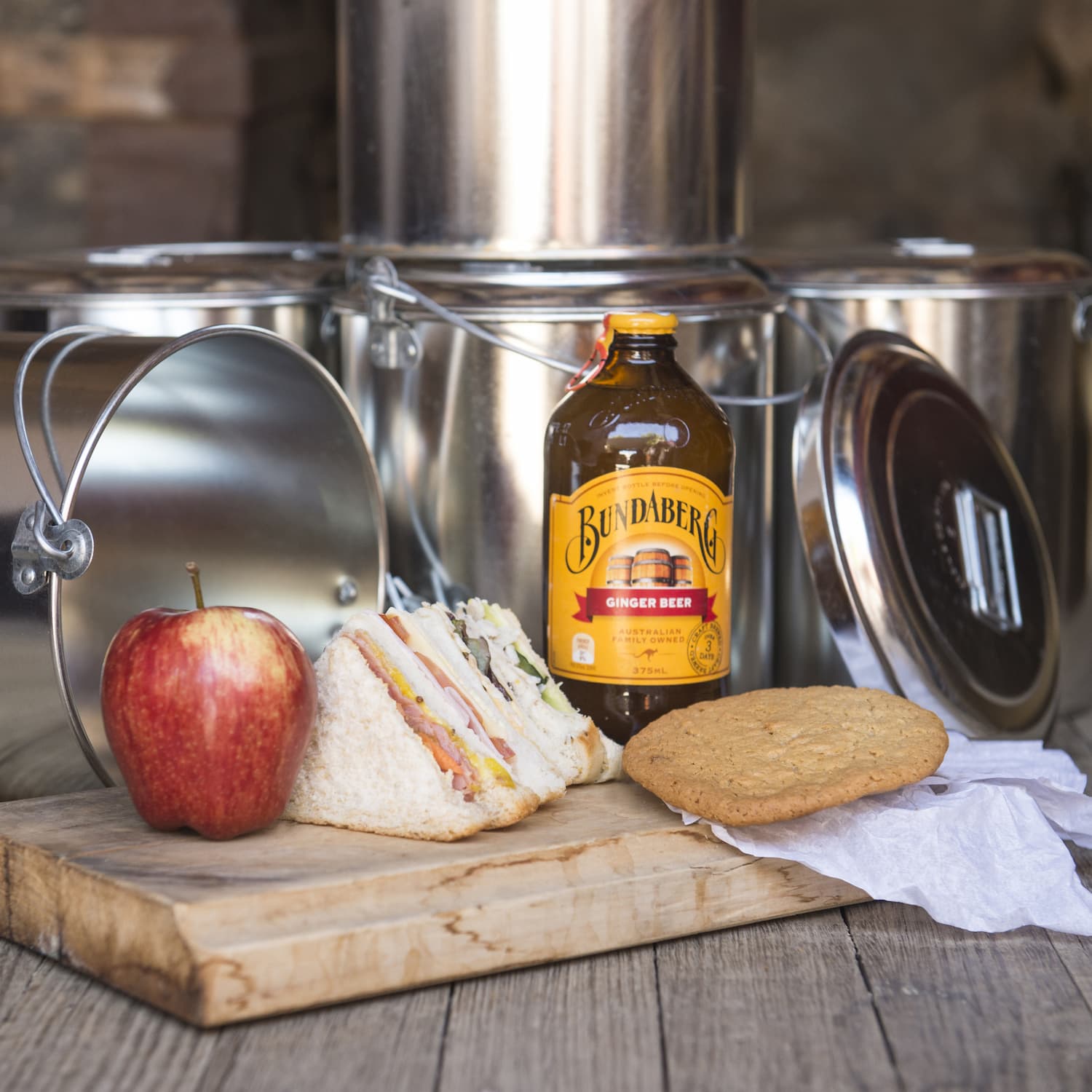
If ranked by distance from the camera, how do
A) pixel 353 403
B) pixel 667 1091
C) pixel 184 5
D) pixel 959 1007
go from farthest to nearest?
pixel 184 5, pixel 353 403, pixel 959 1007, pixel 667 1091

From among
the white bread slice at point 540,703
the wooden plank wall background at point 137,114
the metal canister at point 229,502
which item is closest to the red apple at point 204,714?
the white bread slice at point 540,703

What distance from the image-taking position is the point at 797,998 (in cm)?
125

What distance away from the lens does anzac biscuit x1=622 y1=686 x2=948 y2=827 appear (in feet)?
4.34

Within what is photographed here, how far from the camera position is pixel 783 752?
1.40 meters

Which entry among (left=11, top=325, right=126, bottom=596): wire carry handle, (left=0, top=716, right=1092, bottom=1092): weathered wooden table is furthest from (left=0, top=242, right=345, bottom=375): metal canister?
(left=0, top=716, right=1092, bottom=1092): weathered wooden table

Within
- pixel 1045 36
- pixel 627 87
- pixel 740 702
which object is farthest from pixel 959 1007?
pixel 1045 36

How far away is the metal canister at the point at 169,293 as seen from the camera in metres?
1.79

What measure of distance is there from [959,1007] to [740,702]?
0.37 meters

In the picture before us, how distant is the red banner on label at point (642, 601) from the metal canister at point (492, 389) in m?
0.21

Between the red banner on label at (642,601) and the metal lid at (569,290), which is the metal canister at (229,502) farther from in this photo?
the red banner on label at (642,601)

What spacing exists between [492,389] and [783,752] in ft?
1.79

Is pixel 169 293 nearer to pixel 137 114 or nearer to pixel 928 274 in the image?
pixel 928 274

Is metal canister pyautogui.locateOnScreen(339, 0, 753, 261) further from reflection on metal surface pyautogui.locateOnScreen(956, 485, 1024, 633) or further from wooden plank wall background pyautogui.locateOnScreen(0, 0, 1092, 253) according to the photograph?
wooden plank wall background pyautogui.locateOnScreen(0, 0, 1092, 253)

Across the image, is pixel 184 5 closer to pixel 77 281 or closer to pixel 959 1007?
pixel 77 281
